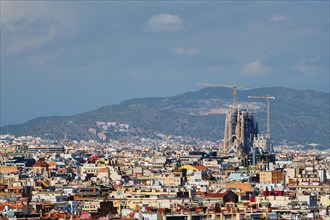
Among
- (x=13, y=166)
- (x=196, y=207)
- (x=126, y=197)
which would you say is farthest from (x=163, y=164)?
(x=196, y=207)

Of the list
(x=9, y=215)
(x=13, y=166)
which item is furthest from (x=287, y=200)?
(x=13, y=166)

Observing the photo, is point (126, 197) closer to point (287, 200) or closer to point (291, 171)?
point (287, 200)

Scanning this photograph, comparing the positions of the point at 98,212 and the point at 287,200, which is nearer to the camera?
the point at 98,212

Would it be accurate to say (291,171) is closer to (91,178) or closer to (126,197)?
(91,178)

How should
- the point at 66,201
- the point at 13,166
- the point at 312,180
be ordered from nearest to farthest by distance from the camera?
the point at 66,201 → the point at 312,180 → the point at 13,166

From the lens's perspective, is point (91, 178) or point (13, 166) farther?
point (13, 166)

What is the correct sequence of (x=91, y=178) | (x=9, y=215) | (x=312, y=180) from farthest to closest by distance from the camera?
(x=91, y=178), (x=312, y=180), (x=9, y=215)

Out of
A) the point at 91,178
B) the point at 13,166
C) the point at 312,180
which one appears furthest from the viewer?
the point at 13,166

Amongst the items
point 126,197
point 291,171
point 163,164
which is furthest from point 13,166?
point 126,197

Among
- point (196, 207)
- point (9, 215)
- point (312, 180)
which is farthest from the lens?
point (312, 180)
